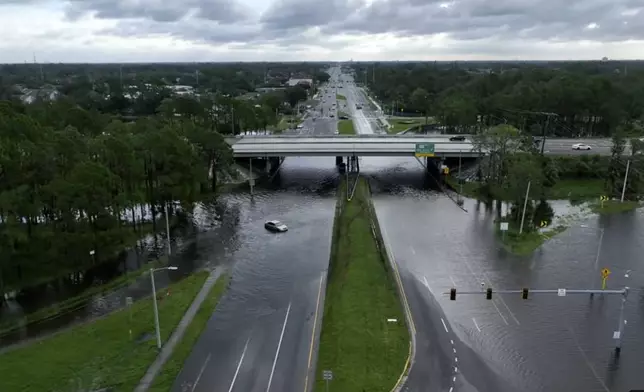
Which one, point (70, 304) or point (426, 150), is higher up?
point (426, 150)

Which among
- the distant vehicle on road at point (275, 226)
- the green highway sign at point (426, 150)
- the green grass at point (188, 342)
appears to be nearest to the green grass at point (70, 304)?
the green grass at point (188, 342)

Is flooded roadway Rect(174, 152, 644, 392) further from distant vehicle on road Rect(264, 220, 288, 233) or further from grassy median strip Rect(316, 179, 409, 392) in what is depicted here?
grassy median strip Rect(316, 179, 409, 392)

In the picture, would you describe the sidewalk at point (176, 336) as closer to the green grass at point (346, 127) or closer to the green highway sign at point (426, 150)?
the green highway sign at point (426, 150)

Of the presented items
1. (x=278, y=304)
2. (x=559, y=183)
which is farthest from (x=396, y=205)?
(x=278, y=304)

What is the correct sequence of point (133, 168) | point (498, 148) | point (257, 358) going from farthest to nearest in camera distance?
point (498, 148)
point (133, 168)
point (257, 358)

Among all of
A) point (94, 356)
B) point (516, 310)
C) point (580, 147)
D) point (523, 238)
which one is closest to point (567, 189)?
point (580, 147)

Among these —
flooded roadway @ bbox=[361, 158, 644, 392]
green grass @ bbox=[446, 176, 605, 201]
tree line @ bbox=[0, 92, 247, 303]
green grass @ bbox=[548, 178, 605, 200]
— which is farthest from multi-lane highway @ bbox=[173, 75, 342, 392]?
green grass @ bbox=[548, 178, 605, 200]

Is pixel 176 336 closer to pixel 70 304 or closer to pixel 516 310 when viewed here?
pixel 70 304

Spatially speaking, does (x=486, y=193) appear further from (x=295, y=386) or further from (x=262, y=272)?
(x=295, y=386)
